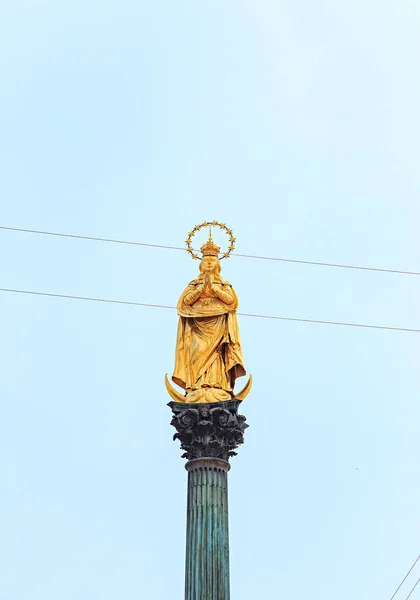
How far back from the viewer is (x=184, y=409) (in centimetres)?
3569

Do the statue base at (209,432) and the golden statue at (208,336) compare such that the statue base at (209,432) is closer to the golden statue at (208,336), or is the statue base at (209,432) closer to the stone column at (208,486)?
the stone column at (208,486)

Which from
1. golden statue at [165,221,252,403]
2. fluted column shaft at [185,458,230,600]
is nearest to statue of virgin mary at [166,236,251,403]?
golden statue at [165,221,252,403]

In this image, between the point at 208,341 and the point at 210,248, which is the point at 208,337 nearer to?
the point at 208,341

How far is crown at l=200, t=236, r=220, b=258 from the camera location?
3797 cm

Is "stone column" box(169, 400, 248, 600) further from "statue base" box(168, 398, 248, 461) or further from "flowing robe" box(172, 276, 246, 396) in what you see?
"flowing robe" box(172, 276, 246, 396)

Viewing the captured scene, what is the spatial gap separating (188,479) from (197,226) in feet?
21.6

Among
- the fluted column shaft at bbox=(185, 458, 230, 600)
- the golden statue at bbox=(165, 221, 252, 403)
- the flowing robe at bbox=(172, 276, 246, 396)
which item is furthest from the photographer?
the flowing robe at bbox=(172, 276, 246, 396)

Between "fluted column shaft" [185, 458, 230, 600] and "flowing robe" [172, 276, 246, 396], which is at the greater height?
"flowing robe" [172, 276, 246, 396]

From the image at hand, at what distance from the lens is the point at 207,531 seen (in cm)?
3434

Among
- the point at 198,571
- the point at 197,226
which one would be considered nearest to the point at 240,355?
the point at 197,226

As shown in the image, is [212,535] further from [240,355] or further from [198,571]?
[240,355]

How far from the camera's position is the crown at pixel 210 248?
38.0 m

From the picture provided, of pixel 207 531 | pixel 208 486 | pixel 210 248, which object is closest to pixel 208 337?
pixel 210 248

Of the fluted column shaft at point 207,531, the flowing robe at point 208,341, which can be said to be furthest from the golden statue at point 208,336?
the fluted column shaft at point 207,531
